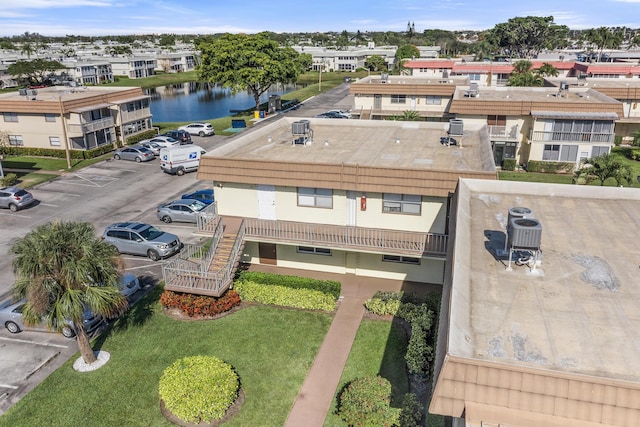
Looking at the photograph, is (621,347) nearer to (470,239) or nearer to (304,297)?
(470,239)

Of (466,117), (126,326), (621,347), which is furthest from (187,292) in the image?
(466,117)

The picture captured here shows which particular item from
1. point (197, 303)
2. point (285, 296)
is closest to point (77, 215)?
point (197, 303)

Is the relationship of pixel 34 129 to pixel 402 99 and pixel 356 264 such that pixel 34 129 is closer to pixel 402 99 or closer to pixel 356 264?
pixel 402 99

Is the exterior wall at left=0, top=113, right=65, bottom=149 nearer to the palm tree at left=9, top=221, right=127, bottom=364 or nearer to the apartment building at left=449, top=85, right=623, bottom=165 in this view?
the palm tree at left=9, top=221, right=127, bottom=364

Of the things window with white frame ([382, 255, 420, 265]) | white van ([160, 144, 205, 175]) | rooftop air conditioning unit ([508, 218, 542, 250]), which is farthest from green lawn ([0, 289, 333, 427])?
white van ([160, 144, 205, 175])

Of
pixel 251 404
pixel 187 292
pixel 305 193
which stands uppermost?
pixel 305 193
